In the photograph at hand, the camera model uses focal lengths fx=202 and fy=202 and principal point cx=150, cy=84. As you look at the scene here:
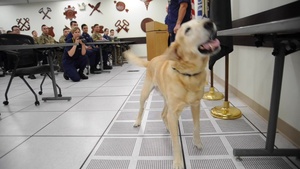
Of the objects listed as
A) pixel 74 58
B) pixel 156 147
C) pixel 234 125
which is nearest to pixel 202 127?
pixel 234 125

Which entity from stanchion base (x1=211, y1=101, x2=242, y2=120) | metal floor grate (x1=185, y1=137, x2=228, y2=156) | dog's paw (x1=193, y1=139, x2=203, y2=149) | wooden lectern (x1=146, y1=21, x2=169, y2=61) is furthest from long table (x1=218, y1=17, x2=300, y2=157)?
wooden lectern (x1=146, y1=21, x2=169, y2=61)

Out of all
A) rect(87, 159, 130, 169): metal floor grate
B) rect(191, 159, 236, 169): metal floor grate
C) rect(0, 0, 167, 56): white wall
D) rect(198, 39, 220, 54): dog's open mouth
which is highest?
rect(0, 0, 167, 56): white wall

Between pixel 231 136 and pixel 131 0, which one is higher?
pixel 131 0

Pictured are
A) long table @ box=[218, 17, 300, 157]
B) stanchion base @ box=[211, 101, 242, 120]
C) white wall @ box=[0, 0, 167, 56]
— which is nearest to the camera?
long table @ box=[218, 17, 300, 157]

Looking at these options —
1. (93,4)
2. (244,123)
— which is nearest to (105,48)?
(93,4)

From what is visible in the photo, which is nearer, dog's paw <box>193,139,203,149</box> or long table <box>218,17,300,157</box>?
long table <box>218,17,300,157</box>

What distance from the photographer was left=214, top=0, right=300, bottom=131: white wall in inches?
55.6

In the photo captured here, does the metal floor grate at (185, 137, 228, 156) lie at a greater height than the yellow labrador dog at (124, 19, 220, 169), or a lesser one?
lesser

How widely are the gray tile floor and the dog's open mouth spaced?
2.30ft

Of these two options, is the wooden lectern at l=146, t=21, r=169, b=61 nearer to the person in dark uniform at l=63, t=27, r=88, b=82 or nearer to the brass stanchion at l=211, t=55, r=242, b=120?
the person in dark uniform at l=63, t=27, r=88, b=82

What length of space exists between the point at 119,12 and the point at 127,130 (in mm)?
9567

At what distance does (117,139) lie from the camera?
168cm

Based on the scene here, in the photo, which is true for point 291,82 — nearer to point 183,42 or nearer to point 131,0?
point 183,42

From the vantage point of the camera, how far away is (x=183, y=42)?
47.0 inches
